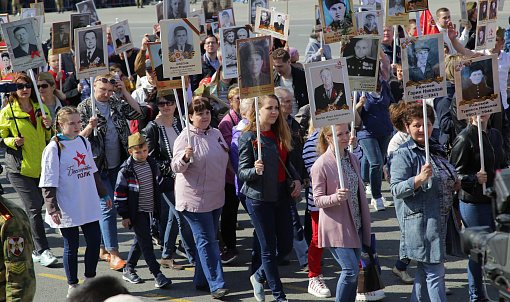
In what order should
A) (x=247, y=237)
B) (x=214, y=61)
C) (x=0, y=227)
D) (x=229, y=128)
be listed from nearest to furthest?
(x=0, y=227) < (x=229, y=128) < (x=247, y=237) < (x=214, y=61)

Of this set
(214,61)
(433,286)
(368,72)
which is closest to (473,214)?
(433,286)

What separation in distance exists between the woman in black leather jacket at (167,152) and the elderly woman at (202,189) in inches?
29.9

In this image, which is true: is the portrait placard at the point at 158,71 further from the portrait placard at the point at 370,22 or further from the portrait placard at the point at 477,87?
the portrait placard at the point at 370,22

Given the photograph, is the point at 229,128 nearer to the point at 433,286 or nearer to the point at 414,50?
the point at 414,50

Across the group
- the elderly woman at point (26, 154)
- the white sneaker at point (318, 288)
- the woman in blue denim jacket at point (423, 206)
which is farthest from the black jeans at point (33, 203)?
the woman in blue denim jacket at point (423, 206)

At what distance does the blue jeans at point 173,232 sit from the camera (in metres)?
6.95

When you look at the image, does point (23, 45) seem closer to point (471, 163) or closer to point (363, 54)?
point (363, 54)

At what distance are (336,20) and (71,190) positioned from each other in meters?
4.43

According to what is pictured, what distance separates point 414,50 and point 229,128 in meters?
2.40

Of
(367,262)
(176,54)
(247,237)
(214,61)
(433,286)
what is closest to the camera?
(433,286)

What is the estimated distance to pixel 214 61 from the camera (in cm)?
1112

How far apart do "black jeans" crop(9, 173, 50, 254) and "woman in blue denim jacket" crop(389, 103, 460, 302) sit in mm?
4124

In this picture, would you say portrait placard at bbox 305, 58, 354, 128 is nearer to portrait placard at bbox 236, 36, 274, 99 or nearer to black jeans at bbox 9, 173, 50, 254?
portrait placard at bbox 236, 36, 274, 99

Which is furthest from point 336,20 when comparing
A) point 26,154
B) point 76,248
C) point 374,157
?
point 76,248
